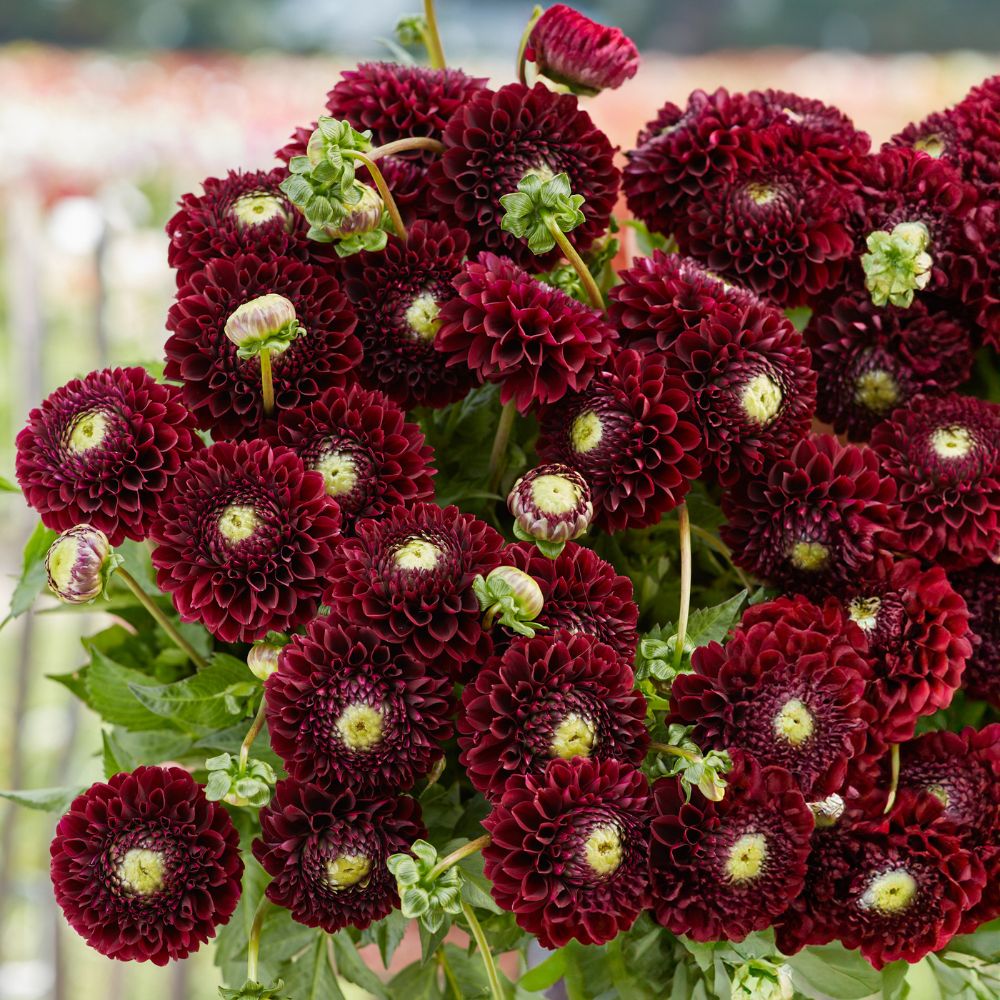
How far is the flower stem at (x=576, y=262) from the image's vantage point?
40 cm

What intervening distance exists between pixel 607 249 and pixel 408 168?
9 centimetres

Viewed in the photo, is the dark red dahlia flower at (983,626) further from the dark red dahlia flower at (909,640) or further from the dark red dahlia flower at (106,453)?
the dark red dahlia flower at (106,453)

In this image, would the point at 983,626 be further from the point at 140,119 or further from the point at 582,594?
the point at 140,119

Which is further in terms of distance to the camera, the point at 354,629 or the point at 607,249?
the point at 607,249

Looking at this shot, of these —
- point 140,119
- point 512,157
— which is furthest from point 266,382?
point 140,119

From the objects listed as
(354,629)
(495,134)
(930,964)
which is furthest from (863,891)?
(495,134)

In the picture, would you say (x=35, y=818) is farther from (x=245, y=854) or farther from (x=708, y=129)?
(x=708, y=129)

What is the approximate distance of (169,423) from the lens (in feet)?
1.30

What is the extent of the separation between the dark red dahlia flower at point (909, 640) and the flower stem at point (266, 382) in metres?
0.22

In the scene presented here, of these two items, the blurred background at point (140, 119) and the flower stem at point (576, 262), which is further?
the blurred background at point (140, 119)

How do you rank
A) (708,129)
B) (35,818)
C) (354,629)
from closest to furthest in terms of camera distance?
(354,629) < (708,129) < (35,818)

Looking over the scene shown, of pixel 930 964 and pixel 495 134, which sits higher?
pixel 495 134

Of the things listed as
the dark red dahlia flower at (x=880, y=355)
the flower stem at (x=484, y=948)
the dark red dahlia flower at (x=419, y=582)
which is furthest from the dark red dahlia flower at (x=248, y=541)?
the dark red dahlia flower at (x=880, y=355)

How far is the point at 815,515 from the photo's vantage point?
1.35 feet
